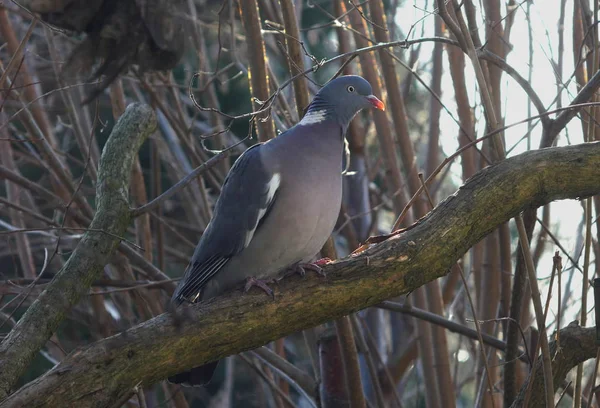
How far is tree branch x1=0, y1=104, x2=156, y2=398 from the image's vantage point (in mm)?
2721

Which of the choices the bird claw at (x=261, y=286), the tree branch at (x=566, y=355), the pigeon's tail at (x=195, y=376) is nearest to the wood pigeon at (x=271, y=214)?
the pigeon's tail at (x=195, y=376)

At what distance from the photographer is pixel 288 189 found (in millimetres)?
3330

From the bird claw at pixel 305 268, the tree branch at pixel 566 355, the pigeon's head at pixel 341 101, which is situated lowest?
the tree branch at pixel 566 355

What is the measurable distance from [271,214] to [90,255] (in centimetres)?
73

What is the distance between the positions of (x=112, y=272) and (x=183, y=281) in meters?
2.07

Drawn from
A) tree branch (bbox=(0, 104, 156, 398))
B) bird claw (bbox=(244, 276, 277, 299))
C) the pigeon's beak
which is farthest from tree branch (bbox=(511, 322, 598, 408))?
tree branch (bbox=(0, 104, 156, 398))

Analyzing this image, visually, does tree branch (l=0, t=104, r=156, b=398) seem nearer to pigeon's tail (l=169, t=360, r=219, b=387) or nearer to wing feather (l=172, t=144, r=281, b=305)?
wing feather (l=172, t=144, r=281, b=305)

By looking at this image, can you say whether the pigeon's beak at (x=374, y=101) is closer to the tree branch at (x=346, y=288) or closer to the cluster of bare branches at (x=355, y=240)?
the cluster of bare branches at (x=355, y=240)

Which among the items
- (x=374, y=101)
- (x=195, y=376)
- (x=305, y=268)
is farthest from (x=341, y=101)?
(x=195, y=376)

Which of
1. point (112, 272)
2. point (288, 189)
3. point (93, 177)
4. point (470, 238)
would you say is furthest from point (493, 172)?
point (112, 272)

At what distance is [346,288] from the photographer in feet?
8.95

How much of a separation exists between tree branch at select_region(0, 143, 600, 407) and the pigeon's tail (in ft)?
2.04

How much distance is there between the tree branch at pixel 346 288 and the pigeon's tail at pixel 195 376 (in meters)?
0.62

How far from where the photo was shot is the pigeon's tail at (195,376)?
319 centimetres
